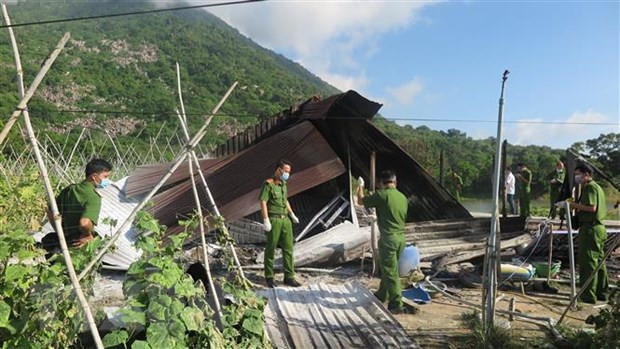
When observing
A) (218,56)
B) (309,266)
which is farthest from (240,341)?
(218,56)

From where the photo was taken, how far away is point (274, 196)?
19.9ft

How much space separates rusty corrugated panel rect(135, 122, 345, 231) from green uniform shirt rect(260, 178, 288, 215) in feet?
3.57

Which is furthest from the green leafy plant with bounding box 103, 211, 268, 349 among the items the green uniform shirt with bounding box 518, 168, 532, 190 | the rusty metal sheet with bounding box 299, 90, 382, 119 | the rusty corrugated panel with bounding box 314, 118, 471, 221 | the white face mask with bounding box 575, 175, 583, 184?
the green uniform shirt with bounding box 518, 168, 532, 190

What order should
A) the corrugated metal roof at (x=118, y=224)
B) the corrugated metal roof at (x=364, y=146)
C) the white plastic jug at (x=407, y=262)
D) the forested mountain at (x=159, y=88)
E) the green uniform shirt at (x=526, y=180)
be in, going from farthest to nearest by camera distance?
1. the forested mountain at (x=159, y=88)
2. the green uniform shirt at (x=526, y=180)
3. the corrugated metal roof at (x=364, y=146)
4. the corrugated metal roof at (x=118, y=224)
5. the white plastic jug at (x=407, y=262)

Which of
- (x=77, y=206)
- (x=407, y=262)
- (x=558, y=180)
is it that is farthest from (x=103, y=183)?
(x=558, y=180)

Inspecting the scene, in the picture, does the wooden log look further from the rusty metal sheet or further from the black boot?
the rusty metal sheet

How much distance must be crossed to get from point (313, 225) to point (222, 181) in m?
1.84

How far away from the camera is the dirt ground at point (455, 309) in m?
4.53

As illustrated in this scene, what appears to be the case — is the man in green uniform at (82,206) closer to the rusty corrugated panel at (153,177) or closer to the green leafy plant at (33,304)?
the green leafy plant at (33,304)

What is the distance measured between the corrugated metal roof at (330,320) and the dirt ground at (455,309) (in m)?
0.33

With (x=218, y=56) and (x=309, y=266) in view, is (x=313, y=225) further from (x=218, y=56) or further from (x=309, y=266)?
(x=218, y=56)

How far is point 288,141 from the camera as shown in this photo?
7.78 meters

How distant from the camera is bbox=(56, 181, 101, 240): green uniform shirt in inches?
171

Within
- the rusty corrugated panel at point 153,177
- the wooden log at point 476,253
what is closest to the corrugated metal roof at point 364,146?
the rusty corrugated panel at point 153,177
